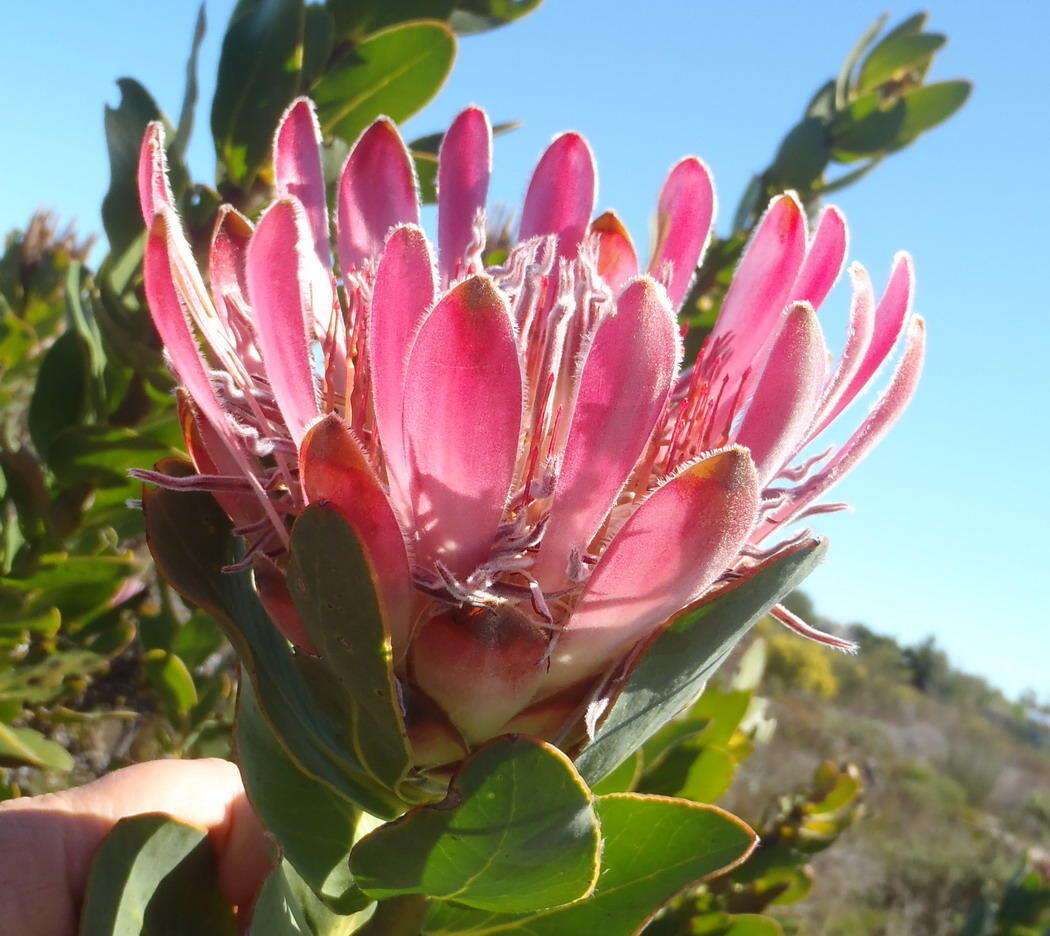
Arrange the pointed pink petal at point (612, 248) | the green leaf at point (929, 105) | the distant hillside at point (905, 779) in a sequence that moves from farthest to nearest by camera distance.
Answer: the distant hillside at point (905, 779) < the green leaf at point (929, 105) < the pointed pink petal at point (612, 248)

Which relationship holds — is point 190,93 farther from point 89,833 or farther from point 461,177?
point 89,833

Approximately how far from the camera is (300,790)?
79 centimetres

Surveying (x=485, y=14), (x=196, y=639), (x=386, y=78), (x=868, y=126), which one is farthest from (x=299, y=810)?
(x=868, y=126)

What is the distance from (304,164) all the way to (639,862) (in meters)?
0.73

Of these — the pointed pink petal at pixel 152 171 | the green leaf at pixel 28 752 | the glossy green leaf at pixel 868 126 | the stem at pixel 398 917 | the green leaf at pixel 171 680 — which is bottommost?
the green leaf at pixel 28 752

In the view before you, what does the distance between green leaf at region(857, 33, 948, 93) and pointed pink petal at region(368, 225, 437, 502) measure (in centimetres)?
201

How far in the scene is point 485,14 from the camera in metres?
1.81

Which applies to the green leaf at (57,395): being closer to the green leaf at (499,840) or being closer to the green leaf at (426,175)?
the green leaf at (426,175)

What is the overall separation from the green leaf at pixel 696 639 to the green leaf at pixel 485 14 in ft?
4.97

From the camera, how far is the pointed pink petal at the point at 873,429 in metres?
0.71

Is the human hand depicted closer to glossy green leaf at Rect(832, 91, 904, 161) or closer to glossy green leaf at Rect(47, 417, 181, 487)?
glossy green leaf at Rect(47, 417, 181, 487)

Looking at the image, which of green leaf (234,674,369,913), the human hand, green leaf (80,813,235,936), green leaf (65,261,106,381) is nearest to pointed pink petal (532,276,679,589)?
green leaf (234,674,369,913)

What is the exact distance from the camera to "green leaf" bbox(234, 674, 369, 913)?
2.49ft

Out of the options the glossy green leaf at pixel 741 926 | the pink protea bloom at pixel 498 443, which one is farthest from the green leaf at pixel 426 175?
the glossy green leaf at pixel 741 926
